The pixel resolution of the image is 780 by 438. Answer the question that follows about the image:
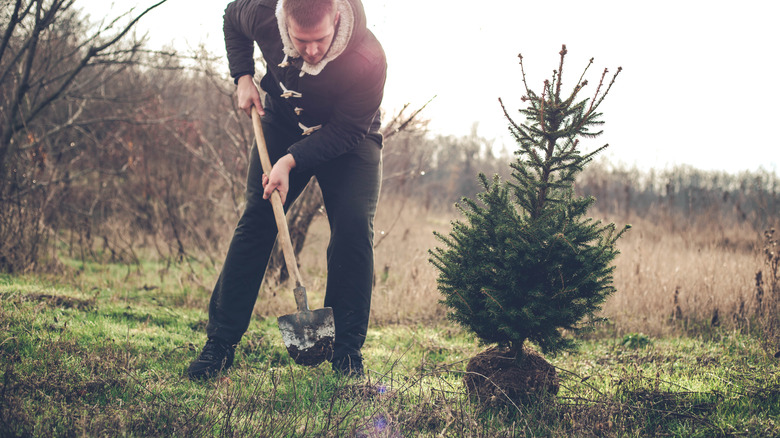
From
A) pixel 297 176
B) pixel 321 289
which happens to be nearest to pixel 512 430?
pixel 297 176

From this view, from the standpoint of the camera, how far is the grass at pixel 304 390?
2092mm

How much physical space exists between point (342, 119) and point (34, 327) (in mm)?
2120

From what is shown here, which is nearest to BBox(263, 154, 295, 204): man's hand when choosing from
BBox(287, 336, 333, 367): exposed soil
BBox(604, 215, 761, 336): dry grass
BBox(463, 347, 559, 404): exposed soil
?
BBox(287, 336, 333, 367): exposed soil

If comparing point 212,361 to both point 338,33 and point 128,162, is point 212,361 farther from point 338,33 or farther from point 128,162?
point 128,162

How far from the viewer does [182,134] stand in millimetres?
10109

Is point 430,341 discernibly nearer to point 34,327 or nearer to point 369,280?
point 369,280

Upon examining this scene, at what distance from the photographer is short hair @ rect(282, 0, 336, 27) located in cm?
249

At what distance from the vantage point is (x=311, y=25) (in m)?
2.51

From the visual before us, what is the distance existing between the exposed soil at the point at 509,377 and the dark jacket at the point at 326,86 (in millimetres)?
1304

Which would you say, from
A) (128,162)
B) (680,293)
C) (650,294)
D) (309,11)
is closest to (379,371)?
(309,11)

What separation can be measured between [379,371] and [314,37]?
6.22 ft

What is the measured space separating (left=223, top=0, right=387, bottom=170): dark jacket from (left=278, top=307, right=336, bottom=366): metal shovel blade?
756mm

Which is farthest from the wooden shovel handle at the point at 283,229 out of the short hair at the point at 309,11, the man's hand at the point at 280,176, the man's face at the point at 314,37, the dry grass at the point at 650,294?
the dry grass at the point at 650,294

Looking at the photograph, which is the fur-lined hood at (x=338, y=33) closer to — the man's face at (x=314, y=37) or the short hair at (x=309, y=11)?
the man's face at (x=314, y=37)
